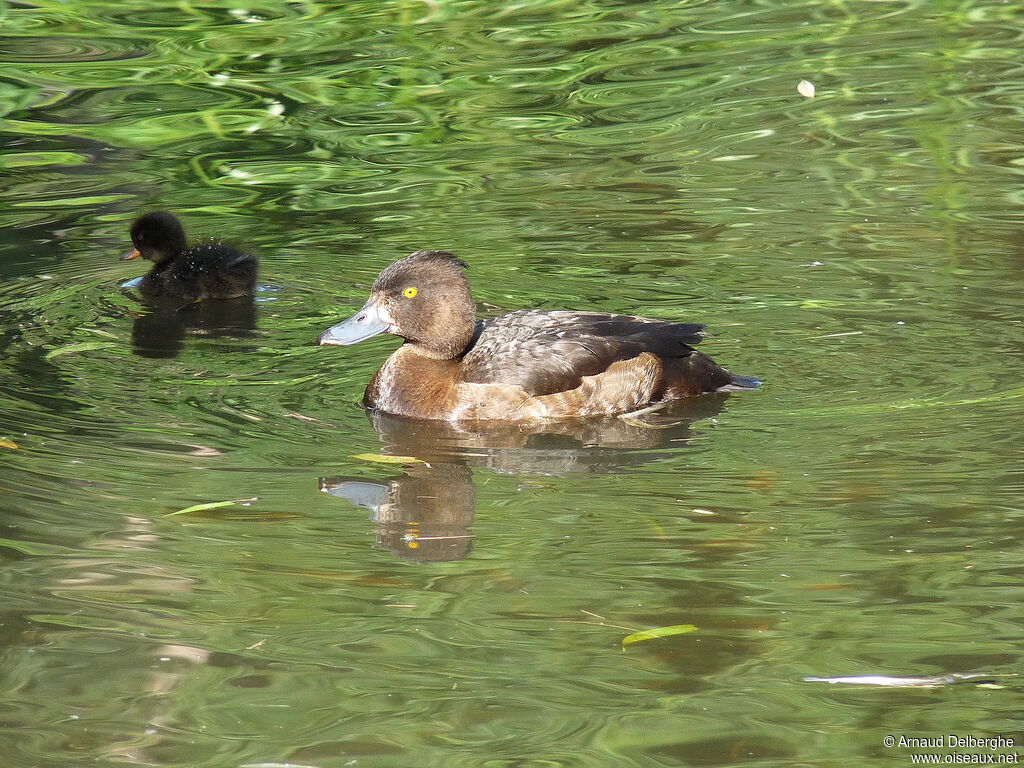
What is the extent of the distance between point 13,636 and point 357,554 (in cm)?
134

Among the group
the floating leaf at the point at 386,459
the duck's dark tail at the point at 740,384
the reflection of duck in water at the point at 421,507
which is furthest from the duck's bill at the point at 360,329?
the duck's dark tail at the point at 740,384

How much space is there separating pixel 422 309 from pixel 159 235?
3049 mm

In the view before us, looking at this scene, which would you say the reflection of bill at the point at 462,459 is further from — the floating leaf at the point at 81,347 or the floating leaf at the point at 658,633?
the floating leaf at the point at 81,347

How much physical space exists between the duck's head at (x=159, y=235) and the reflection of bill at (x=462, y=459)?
317 cm

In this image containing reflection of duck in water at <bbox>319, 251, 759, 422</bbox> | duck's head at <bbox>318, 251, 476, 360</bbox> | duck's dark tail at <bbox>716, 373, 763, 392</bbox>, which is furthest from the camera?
duck's head at <bbox>318, 251, 476, 360</bbox>

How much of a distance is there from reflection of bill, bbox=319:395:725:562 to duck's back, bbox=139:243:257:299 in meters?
2.51

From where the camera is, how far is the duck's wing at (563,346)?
772 cm

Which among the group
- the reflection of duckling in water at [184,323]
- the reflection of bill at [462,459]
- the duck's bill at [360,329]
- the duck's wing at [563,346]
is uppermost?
the duck's bill at [360,329]

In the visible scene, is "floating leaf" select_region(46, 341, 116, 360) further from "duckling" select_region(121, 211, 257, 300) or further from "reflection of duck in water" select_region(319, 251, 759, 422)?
"reflection of duck in water" select_region(319, 251, 759, 422)

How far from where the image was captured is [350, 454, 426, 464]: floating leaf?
23.0ft

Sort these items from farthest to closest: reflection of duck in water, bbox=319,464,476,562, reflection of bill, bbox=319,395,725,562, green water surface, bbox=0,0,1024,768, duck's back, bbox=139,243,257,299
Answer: duck's back, bbox=139,243,257,299 < reflection of bill, bbox=319,395,725,562 < reflection of duck in water, bbox=319,464,476,562 < green water surface, bbox=0,0,1024,768

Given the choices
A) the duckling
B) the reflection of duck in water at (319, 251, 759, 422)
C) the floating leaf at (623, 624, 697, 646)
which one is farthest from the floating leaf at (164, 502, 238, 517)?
the duckling

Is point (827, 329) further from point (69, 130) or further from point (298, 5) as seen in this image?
point (298, 5)

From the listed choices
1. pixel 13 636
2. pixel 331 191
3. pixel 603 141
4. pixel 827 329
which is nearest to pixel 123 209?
pixel 331 191
